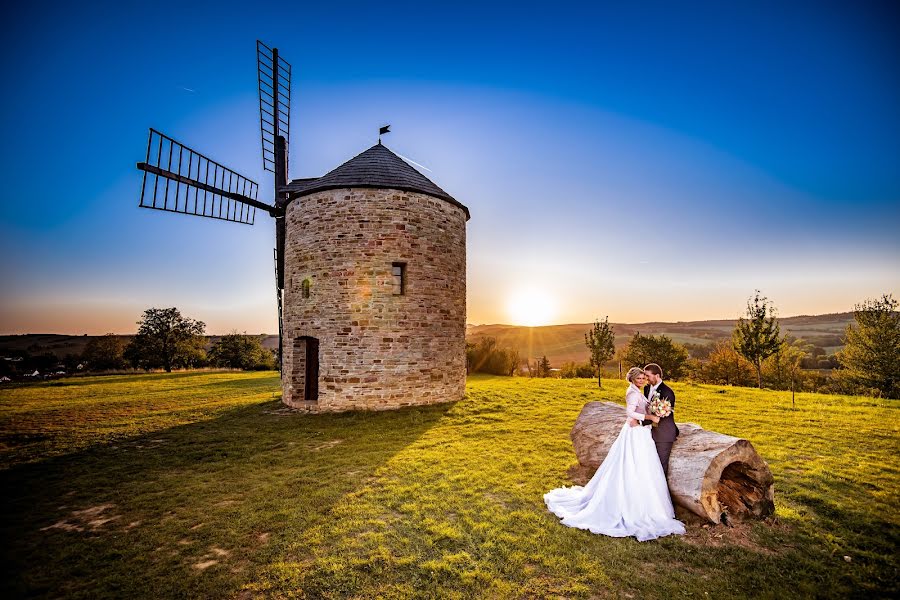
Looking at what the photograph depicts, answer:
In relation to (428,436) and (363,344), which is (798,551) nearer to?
(428,436)

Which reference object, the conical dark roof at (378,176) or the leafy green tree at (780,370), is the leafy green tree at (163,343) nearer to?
the conical dark roof at (378,176)

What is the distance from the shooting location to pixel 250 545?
4.34 metres

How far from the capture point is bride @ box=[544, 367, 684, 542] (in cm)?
460

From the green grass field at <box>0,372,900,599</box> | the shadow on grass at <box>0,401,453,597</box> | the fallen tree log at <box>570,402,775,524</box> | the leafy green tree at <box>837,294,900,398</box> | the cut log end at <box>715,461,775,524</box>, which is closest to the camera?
the green grass field at <box>0,372,900,599</box>

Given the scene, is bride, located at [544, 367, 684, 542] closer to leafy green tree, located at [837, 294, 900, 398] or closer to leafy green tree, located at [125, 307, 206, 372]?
leafy green tree, located at [837, 294, 900, 398]

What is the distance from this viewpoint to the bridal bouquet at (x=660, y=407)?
4.86 m

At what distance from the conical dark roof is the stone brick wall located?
236mm

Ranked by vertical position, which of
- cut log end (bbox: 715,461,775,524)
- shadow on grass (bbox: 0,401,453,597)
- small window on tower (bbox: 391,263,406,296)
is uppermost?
small window on tower (bbox: 391,263,406,296)

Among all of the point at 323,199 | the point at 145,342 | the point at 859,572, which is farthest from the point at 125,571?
the point at 145,342

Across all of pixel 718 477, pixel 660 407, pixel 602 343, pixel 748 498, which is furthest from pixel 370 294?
pixel 602 343

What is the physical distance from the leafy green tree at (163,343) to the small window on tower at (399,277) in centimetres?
3497

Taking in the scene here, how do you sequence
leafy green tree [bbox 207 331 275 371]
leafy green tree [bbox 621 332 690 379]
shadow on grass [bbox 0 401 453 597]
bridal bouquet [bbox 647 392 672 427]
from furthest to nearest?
leafy green tree [bbox 207 331 275 371] < leafy green tree [bbox 621 332 690 379] < bridal bouquet [bbox 647 392 672 427] < shadow on grass [bbox 0 401 453 597]

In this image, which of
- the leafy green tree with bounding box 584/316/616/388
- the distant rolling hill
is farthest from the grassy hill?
the leafy green tree with bounding box 584/316/616/388

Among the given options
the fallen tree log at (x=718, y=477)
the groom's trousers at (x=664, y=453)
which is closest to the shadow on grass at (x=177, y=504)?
the groom's trousers at (x=664, y=453)
